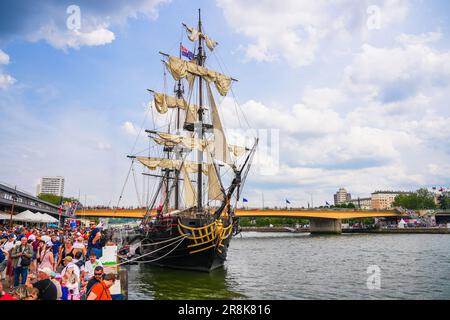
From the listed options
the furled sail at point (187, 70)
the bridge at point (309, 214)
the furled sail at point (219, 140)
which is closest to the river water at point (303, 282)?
the furled sail at point (219, 140)

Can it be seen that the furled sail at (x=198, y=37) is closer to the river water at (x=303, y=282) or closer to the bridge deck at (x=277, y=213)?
the river water at (x=303, y=282)

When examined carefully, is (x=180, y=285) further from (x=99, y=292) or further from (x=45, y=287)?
(x=45, y=287)

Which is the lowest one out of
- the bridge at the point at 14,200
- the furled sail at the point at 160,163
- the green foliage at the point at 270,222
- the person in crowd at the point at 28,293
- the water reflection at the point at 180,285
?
the green foliage at the point at 270,222

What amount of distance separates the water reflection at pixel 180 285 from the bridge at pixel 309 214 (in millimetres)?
39512

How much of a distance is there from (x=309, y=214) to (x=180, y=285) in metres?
66.5

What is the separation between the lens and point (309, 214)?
81.8m

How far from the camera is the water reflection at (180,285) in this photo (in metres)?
17.2

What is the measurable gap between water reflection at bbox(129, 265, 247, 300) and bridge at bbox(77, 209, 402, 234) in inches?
1556

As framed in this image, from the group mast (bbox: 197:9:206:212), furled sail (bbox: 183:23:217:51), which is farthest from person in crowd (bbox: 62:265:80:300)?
furled sail (bbox: 183:23:217:51)

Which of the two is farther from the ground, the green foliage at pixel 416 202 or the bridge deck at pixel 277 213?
the green foliage at pixel 416 202

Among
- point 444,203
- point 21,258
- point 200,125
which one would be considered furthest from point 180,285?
point 444,203

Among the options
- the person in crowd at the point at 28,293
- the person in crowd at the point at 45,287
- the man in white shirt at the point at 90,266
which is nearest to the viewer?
the person in crowd at the point at 28,293
